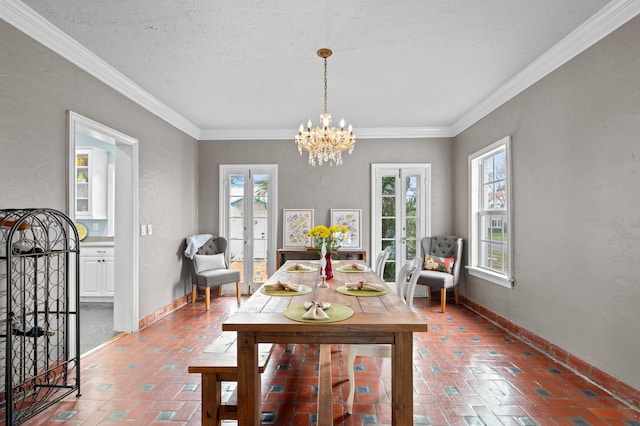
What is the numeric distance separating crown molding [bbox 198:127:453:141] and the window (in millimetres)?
937

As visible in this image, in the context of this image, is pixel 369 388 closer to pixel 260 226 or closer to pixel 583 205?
pixel 583 205

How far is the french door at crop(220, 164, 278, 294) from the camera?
5.71 meters

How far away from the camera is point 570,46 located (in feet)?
9.27

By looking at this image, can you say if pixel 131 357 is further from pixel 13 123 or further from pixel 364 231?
pixel 364 231

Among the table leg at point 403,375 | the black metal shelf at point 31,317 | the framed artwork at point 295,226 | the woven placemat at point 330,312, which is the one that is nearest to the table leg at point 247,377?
the woven placemat at point 330,312

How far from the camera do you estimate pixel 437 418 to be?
2.21m

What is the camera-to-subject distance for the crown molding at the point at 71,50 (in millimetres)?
2330

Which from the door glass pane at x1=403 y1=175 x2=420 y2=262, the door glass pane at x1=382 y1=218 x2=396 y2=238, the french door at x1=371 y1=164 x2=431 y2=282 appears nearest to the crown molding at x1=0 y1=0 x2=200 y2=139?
the french door at x1=371 y1=164 x2=431 y2=282

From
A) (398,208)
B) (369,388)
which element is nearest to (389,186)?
(398,208)

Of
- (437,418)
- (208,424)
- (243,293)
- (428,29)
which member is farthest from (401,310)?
(243,293)

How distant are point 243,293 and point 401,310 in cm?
418

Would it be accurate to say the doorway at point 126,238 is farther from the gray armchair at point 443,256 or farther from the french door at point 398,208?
the gray armchair at point 443,256

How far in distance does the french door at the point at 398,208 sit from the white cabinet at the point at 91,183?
13.9 feet

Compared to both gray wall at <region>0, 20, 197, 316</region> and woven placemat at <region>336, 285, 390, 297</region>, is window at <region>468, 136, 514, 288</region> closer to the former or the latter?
woven placemat at <region>336, 285, 390, 297</region>
